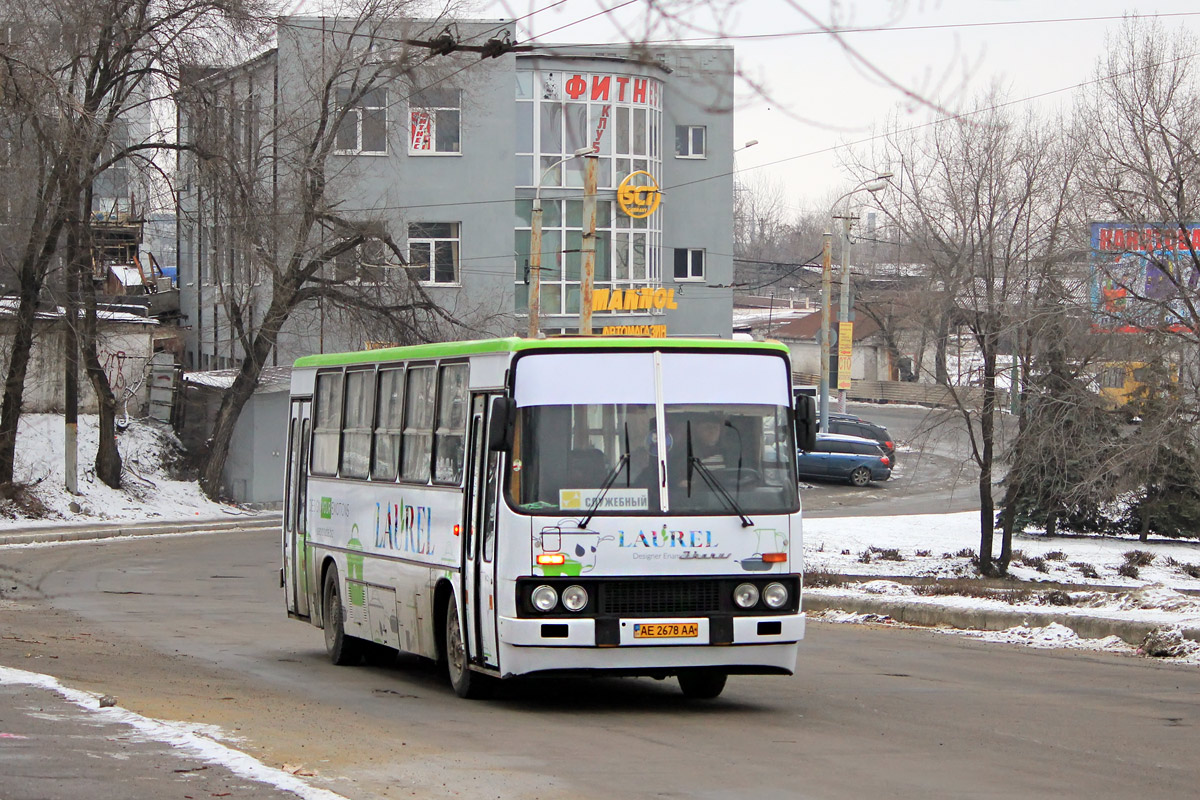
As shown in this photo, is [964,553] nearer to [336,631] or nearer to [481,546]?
[336,631]

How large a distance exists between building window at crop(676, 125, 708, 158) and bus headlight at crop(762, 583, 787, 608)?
156 ft

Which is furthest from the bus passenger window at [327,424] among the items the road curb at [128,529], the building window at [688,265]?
the building window at [688,265]

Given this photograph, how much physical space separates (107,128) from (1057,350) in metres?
18.6

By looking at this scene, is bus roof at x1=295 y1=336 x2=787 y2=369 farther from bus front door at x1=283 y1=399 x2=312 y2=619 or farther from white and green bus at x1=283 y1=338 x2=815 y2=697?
bus front door at x1=283 y1=399 x2=312 y2=619

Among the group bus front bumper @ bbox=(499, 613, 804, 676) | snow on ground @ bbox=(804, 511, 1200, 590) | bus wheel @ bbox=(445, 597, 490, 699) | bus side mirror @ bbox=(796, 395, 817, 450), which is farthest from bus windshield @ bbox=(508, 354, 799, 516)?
snow on ground @ bbox=(804, 511, 1200, 590)

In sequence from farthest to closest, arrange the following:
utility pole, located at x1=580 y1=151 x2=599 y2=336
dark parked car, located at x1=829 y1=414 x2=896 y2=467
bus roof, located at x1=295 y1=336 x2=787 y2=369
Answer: dark parked car, located at x1=829 y1=414 x2=896 y2=467, utility pole, located at x1=580 y1=151 x2=599 y2=336, bus roof, located at x1=295 y1=336 x2=787 y2=369

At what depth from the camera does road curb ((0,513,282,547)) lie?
3197cm

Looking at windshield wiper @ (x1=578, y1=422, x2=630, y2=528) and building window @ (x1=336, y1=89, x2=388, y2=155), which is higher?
building window @ (x1=336, y1=89, x2=388, y2=155)

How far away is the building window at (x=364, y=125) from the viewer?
4100 cm

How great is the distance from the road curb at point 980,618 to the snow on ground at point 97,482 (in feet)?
67.8

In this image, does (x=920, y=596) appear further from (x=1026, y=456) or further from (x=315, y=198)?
(x=315, y=198)

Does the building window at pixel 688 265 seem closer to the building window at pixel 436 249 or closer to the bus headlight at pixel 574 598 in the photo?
the building window at pixel 436 249

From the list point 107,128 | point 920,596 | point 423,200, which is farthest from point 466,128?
point 920,596

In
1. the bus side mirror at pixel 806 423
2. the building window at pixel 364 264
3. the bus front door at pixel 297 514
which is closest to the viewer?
the bus side mirror at pixel 806 423
